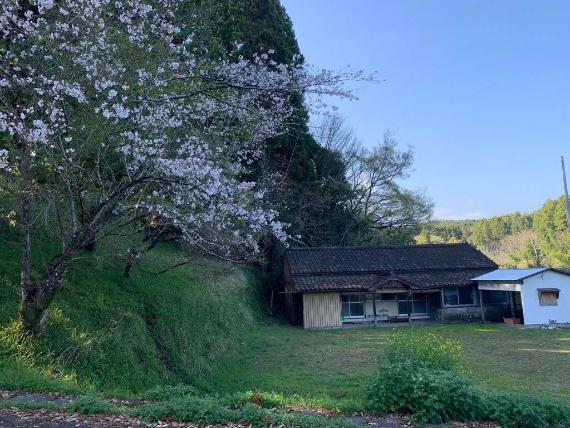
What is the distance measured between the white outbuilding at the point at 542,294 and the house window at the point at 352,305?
730cm

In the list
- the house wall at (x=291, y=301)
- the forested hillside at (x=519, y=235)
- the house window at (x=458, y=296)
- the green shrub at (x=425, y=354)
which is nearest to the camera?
the green shrub at (x=425, y=354)

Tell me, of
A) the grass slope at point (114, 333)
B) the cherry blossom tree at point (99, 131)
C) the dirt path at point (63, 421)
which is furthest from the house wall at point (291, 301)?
the dirt path at point (63, 421)

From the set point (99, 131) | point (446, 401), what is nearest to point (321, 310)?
point (99, 131)

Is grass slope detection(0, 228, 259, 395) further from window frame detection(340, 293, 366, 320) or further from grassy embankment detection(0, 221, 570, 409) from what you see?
window frame detection(340, 293, 366, 320)

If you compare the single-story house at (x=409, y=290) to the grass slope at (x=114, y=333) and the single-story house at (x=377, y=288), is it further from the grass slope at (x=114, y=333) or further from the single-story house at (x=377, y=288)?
the grass slope at (x=114, y=333)

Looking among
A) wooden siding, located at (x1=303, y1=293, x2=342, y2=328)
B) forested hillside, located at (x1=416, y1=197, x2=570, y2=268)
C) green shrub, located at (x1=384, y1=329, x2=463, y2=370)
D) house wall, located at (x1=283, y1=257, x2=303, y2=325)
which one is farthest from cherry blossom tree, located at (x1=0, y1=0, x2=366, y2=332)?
forested hillside, located at (x1=416, y1=197, x2=570, y2=268)

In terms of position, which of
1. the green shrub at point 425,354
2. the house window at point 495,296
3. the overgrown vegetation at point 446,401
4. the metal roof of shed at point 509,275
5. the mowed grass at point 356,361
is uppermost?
the metal roof of shed at point 509,275

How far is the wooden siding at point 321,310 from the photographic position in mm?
23016

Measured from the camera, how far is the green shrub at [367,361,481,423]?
5395 millimetres

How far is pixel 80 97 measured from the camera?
22.6 feet

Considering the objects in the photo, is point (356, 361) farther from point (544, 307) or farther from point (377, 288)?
point (544, 307)

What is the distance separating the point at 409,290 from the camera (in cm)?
2394

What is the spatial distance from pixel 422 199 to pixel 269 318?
1727 centimetres

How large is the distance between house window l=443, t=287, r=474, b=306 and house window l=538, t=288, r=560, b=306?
3.57 metres
